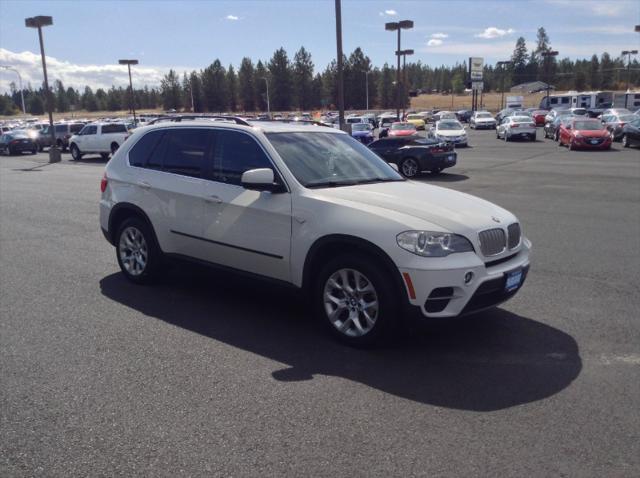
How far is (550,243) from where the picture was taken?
29.7 feet

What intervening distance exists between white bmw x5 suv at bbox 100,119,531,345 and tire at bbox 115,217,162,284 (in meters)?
0.02

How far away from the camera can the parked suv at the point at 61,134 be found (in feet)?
130

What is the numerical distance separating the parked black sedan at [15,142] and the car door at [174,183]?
36060mm

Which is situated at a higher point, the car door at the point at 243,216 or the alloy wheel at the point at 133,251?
the car door at the point at 243,216

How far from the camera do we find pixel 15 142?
3806 centimetres

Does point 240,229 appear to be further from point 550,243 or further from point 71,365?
point 550,243

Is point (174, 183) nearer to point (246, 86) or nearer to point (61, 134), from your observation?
point (61, 134)

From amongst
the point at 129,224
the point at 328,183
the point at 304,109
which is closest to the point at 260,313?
the point at 328,183

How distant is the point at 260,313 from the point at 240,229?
3.06 ft

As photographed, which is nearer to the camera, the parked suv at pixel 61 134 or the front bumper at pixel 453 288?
the front bumper at pixel 453 288

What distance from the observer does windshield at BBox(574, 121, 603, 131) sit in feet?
92.8

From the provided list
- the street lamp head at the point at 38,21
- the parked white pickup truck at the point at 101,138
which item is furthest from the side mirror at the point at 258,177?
the street lamp head at the point at 38,21

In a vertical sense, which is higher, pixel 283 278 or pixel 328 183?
pixel 328 183

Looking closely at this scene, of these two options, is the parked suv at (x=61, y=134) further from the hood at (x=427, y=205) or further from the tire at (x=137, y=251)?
the hood at (x=427, y=205)
